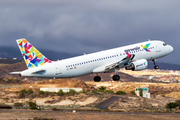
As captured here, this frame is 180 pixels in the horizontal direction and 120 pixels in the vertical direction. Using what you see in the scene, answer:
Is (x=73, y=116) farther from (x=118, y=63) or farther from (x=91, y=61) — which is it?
(x=118, y=63)

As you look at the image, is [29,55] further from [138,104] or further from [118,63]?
[138,104]

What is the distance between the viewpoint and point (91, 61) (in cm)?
6047

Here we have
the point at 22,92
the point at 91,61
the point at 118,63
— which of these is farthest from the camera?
A: the point at 22,92

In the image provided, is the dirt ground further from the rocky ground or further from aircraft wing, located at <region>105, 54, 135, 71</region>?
the rocky ground

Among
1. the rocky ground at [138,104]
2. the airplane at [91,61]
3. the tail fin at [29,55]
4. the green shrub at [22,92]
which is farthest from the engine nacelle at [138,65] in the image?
the green shrub at [22,92]

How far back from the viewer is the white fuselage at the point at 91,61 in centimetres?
5759

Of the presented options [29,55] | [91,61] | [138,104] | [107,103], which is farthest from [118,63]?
[138,104]

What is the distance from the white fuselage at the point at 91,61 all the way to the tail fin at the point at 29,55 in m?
1.03

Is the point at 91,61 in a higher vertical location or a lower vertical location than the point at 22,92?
higher

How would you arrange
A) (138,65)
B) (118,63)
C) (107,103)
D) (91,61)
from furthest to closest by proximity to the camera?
(107,103), (138,65), (118,63), (91,61)

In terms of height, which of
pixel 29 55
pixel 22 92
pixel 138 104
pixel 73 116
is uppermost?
pixel 29 55

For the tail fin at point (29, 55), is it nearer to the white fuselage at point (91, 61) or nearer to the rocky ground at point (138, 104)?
the white fuselage at point (91, 61)

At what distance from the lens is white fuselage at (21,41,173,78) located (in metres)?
57.6

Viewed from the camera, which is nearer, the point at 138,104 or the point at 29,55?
the point at 29,55
